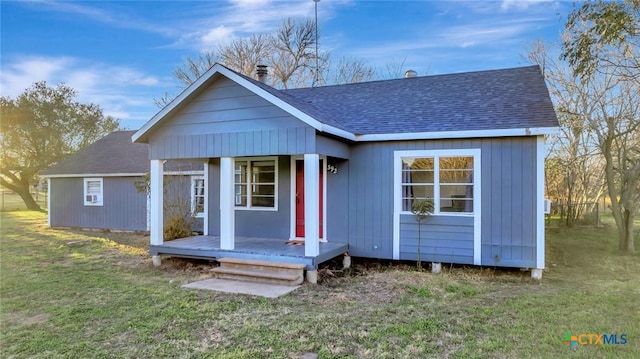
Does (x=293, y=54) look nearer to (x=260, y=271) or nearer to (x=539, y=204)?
(x=260, y=271)

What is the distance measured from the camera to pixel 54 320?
14.6 feet

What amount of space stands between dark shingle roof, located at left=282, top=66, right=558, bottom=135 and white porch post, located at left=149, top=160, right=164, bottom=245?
3.03 meters

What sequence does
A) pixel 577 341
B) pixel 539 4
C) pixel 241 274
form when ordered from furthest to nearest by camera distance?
pixel 539 4 < pixel 241 274 < pixel 577 341

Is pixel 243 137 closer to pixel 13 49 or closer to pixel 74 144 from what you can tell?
pixel 13 49

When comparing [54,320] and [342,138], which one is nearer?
[54,320]

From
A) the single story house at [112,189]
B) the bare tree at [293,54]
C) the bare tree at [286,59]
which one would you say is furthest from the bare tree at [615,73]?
the bare tree at [293,54]

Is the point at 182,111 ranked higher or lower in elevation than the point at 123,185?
higher

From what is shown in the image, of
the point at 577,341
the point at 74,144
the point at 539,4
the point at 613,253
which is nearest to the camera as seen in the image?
the point at 577,341

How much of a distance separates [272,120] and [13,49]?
6.99 m

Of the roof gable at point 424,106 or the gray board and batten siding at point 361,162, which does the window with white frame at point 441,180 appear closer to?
the gray board and batten siding at point 361,162

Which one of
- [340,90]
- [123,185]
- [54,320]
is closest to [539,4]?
[340,90]

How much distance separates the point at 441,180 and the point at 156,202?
5.62m

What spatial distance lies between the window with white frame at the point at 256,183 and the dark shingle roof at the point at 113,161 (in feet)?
12.1

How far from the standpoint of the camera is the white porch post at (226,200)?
7.00m
